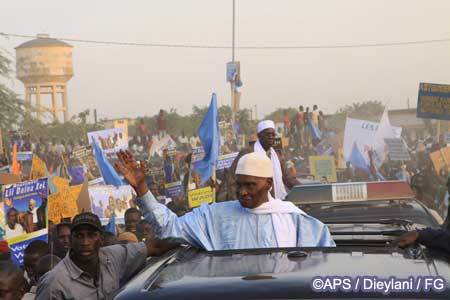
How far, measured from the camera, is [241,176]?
15.0ft

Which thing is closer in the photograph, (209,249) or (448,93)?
(209,249)

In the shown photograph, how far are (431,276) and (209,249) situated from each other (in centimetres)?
120

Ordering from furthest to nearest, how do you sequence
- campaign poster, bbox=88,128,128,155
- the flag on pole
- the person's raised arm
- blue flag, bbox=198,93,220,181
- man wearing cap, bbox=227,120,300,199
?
the flag on pole
campaign poster, bbox=88,128,128,155
blue flag, bbox=198,93,220,181
man wearing cap, bbox=227,120,300,199
the person's raised arm

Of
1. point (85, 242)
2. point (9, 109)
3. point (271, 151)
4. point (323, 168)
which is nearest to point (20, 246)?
point (271, 151)

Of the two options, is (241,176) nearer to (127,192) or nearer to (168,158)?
(127,192)

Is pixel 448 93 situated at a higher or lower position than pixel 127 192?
higher

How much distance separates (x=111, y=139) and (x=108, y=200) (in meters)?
1.76

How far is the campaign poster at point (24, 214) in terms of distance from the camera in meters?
9.55

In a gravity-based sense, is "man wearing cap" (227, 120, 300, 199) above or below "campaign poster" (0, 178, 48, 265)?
above

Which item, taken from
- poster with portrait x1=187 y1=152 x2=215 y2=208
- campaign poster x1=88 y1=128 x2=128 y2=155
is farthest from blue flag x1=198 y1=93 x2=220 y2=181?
campaign poster x1=88 y1=128 x2=128 y2=155

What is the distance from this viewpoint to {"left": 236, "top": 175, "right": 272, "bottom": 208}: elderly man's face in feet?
14.5

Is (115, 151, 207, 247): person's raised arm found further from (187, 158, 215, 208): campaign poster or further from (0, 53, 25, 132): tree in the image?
(0, 53, 25, 132): tree

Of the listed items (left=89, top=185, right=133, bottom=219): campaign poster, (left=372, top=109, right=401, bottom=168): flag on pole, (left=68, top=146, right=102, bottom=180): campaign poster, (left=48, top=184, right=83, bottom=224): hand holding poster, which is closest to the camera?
(left=48, top=184, right=83, bottom=224): hand holding poster

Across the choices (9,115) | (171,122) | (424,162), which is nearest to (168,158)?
(424,162)
